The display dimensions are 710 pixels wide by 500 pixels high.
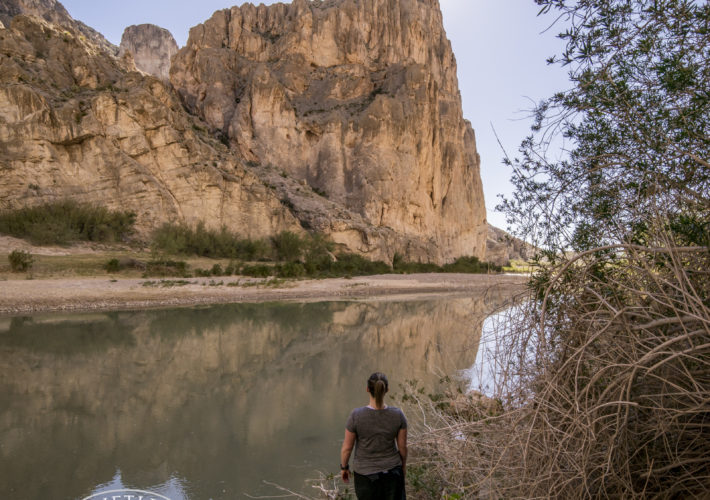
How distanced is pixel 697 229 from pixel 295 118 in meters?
51.8

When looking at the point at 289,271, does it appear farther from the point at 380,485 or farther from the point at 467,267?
the point at 380,485

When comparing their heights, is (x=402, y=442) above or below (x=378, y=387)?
below

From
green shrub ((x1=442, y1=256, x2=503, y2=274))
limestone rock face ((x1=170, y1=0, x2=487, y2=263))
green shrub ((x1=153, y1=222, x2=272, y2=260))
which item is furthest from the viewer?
green shrub ((x1=442, y1=256, x2=503, y2=274))

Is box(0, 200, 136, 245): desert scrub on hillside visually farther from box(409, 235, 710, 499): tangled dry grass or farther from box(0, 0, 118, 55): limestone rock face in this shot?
box(0, 0, 118, 55): limestone rock face

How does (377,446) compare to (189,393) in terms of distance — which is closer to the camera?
(377,446)

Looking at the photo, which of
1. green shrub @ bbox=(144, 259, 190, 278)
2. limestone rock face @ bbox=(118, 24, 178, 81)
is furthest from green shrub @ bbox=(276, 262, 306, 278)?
limestone rock face @ bbox=(118, 24, 178, 81)

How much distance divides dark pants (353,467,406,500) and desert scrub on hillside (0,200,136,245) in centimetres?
2866

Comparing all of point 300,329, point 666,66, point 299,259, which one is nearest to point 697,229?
point 666,66

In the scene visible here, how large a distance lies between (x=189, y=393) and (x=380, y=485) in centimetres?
664

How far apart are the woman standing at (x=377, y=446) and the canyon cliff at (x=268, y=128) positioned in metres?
33.2

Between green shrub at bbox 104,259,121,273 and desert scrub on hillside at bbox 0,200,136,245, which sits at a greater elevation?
desert scrub on hillside at bbox 0,200,136,245

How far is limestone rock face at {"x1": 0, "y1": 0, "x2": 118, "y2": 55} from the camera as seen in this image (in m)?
57.2

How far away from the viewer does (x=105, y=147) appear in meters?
33.3

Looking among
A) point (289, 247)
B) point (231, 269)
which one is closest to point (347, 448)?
point (231, 269)
